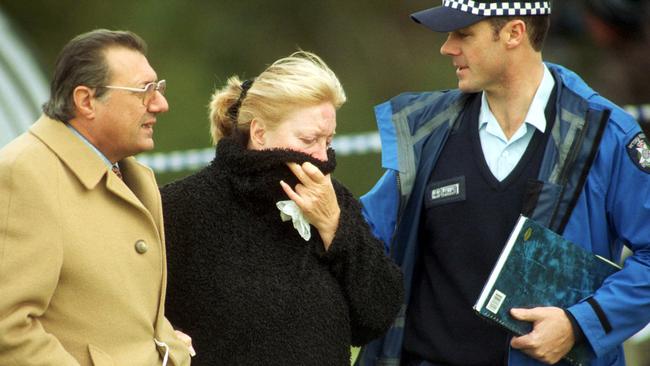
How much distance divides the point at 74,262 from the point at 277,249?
669 millimetres

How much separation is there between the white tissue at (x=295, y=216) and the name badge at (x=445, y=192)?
489 mm

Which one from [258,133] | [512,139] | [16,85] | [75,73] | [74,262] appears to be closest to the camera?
[74,262]

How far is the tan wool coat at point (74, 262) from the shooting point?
115 inches

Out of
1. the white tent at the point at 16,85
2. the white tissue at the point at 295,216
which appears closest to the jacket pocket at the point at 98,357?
the white tissue at the point at 295,216

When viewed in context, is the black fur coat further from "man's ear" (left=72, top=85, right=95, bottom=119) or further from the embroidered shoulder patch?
the embroidered shoulder patch

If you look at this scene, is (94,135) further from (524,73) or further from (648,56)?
(648,56)

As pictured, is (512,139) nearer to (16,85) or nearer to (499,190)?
(499,190)

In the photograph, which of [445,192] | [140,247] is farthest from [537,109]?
[140,247]

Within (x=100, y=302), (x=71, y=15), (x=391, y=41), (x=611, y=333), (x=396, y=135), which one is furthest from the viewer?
(x=391, y=41)

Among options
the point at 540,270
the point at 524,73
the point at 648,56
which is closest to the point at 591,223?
the point at 540,270

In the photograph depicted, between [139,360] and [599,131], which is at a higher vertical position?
[599,131]

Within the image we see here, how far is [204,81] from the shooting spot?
655 cm

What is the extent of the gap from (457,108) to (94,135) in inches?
→ 48.8

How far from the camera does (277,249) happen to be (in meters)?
3.50
